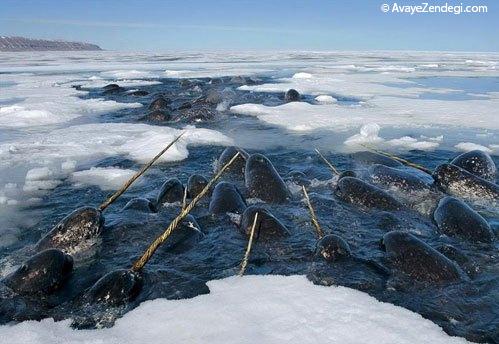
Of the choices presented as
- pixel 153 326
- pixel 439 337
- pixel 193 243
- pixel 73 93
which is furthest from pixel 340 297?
pixel 73 93

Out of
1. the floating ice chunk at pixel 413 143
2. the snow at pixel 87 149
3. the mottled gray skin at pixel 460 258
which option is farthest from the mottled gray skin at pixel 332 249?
the floating ice chunk at pixel 413 143

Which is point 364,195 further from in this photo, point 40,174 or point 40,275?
point 40,174

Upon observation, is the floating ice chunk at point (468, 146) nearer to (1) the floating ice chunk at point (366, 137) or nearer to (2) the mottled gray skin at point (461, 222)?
(1) the floating ice chunk at point (366, 137)

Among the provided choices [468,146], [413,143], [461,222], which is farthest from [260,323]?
[468,146]

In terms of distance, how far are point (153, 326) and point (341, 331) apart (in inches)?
59.2

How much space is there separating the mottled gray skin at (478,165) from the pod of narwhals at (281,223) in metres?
0.02

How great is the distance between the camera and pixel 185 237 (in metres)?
5.41

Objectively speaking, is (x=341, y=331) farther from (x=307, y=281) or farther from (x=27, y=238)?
(x=27, y=238)

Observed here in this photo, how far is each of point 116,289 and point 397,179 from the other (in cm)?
503

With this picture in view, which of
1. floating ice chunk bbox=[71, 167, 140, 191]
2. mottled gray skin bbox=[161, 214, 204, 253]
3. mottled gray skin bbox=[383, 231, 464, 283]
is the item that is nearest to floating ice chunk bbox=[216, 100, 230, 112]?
floating ice chunk bbox=[71, 167, 140, 191]

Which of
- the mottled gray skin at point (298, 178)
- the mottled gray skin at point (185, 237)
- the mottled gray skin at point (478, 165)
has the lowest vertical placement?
the mottled gray skin at point (298, 178)

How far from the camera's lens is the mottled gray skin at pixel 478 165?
295 inches

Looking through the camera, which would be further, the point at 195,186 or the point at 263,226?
the point at 195,186

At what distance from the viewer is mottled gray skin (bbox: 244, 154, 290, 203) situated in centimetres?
673
